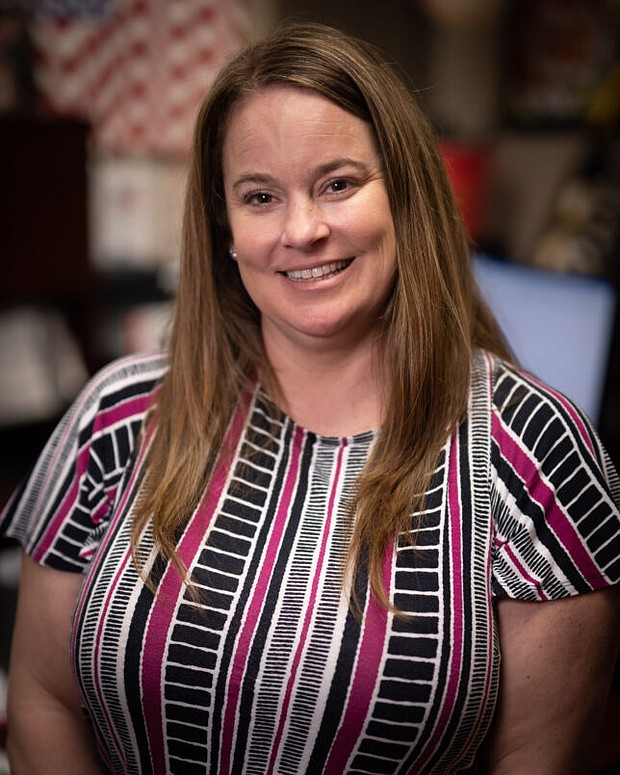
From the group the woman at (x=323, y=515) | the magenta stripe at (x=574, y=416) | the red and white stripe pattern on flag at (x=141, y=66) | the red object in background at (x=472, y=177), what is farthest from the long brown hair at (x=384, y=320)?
the red object in background at (x=472, y=177)

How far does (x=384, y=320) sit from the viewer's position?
124cm

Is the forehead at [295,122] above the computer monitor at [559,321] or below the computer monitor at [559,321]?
above

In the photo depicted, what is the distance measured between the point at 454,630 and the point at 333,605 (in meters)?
0.15

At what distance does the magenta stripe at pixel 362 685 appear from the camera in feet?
3.40

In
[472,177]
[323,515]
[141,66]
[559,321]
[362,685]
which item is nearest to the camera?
[362,685]

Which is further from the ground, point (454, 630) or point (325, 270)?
point (325, 270)

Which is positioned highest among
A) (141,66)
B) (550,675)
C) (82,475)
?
(141,66)

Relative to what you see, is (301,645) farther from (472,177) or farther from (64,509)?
(472,177)

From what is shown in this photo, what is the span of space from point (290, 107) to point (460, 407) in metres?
0.45

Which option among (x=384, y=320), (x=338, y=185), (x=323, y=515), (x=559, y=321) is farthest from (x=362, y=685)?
(x=559, y=321)

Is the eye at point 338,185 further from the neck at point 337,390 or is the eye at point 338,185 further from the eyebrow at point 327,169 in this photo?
the neck at point 337,390

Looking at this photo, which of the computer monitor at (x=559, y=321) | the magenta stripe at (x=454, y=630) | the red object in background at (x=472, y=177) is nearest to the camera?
the magenta stripe at (x=454, y=630)

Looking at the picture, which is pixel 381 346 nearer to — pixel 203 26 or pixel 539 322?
pixel 539 322

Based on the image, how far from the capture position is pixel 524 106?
3.07 meters
